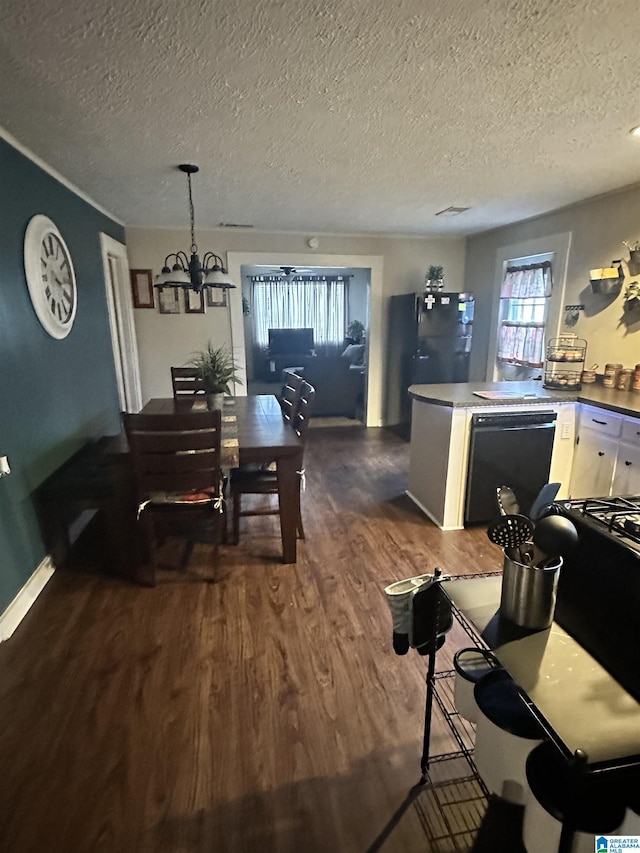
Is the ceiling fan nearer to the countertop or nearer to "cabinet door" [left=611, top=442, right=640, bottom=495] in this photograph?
the countertop

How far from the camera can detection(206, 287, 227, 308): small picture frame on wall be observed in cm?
495

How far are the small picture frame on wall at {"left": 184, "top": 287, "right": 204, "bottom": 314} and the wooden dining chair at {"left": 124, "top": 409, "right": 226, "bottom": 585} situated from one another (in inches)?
122

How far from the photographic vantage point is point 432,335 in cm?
507

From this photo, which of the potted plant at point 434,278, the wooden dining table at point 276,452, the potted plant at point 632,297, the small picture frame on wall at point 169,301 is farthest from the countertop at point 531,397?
the small picture frame on wall at point 169,301

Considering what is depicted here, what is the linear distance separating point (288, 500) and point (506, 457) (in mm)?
1457

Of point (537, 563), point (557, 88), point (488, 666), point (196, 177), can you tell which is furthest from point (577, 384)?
point (196, 177)

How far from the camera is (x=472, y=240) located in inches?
211

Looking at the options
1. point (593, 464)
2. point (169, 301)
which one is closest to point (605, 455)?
point (593, 464)

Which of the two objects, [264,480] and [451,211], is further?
[451,211]

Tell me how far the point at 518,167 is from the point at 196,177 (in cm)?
203

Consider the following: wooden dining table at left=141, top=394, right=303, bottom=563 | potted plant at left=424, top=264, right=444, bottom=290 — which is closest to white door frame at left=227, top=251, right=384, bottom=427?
potted plant at left=424, top=264, right=444, bottom=290

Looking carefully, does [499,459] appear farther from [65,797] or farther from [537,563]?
[65,797]

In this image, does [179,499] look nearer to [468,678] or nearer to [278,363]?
[468,678]

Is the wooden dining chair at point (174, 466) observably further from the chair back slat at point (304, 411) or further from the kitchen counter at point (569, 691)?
the kitchen counter at point (569, 691)
